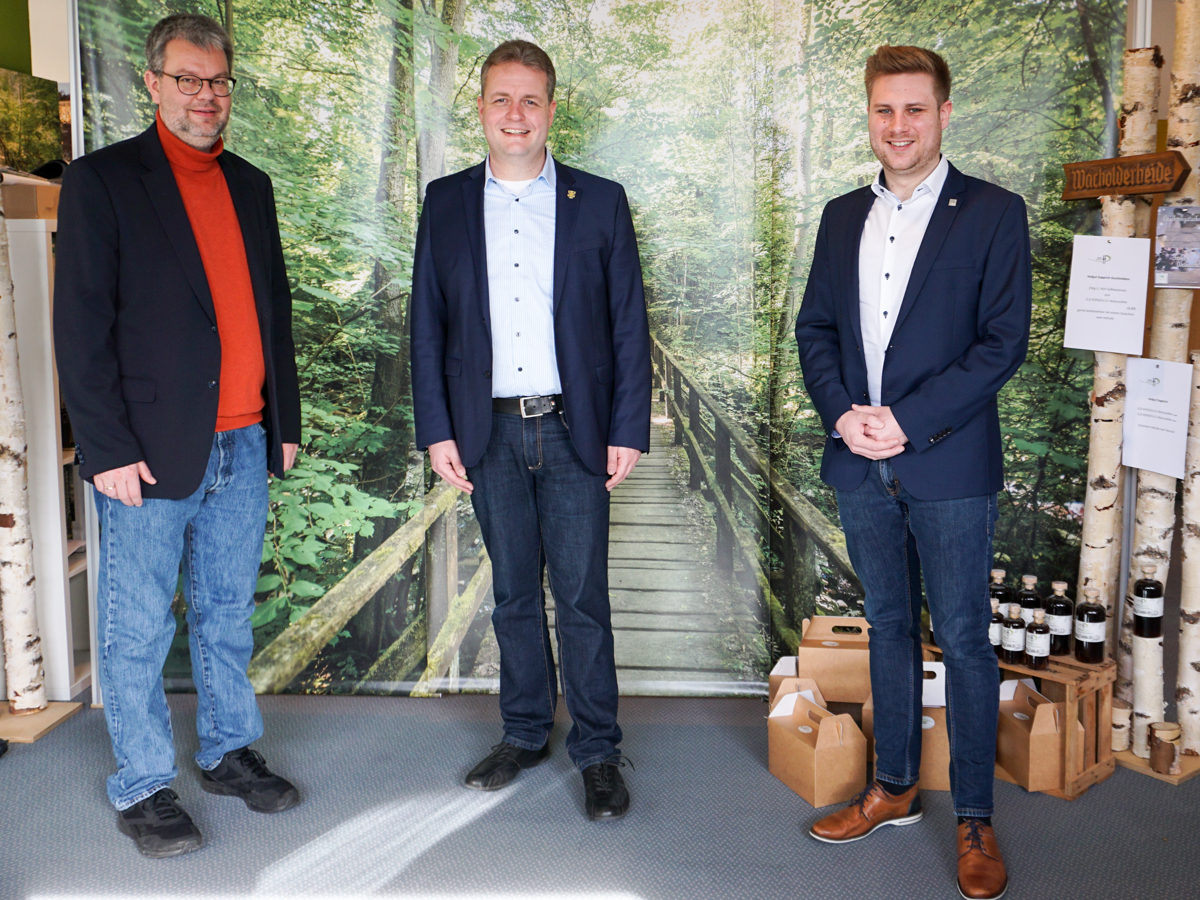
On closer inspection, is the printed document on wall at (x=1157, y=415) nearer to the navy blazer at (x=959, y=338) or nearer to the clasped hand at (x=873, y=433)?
the navy blazer at (x=959, y=338)

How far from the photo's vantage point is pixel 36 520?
3.01 m

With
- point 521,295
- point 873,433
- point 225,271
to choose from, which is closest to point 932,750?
point 873,433

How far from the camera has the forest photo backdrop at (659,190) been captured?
287cm

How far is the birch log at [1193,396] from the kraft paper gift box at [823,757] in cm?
98

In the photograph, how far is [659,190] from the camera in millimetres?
3039

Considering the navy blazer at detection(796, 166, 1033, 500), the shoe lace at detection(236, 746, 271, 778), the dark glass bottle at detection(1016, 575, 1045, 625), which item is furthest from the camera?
the dark glass bottle at detection(1016, 575, 1045, 625)

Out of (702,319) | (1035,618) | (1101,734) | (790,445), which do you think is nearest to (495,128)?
(702,319)

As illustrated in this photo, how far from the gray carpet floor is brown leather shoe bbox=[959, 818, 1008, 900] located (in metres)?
0.04

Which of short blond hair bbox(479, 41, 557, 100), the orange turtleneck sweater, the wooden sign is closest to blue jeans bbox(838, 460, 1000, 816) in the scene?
the wooden sign

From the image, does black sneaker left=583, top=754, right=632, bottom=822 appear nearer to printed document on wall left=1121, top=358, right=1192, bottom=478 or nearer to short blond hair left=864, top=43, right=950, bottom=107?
printed document on wall left=1121, top=358, right=1192, bottom=478

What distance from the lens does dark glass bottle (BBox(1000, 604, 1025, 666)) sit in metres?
2.58

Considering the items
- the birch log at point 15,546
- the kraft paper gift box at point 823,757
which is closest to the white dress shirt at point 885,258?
the kraft paper gift box at point 823,757

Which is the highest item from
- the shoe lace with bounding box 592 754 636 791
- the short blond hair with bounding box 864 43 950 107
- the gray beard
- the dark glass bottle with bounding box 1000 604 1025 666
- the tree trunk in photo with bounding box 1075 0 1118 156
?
the tree trunk in photo with bounding box 1075 0 1118 156

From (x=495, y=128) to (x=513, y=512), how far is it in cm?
97
